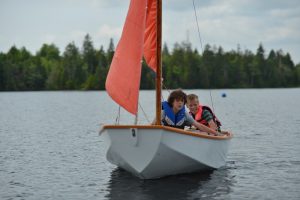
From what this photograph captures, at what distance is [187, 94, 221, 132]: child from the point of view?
628 inches

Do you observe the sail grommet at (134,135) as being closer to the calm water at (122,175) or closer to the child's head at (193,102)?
the calm water at (122,175)

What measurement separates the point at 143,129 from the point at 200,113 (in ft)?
11.6

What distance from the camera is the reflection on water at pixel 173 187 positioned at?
538 inches

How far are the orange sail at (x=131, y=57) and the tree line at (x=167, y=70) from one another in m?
119

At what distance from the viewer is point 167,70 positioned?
145 metres

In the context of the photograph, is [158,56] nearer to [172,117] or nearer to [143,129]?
[172,117]

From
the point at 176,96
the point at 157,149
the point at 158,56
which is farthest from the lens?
the point at 176,96

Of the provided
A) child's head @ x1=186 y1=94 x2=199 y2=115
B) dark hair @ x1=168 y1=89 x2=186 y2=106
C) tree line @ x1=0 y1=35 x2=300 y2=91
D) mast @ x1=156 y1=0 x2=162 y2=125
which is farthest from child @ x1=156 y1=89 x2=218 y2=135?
tree line @ x1=0 y1=35 x2=300 y2=91

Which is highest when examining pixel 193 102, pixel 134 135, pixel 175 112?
pixel 193 102

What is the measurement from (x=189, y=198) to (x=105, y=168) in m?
5.35

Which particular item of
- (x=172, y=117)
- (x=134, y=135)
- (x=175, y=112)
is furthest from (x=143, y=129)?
(x=175, y=112)

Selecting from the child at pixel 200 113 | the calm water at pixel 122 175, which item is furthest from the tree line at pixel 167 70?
the child at pixel 200 113

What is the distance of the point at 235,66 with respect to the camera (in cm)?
15262

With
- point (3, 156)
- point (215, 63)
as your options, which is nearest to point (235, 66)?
point (215, 63)
